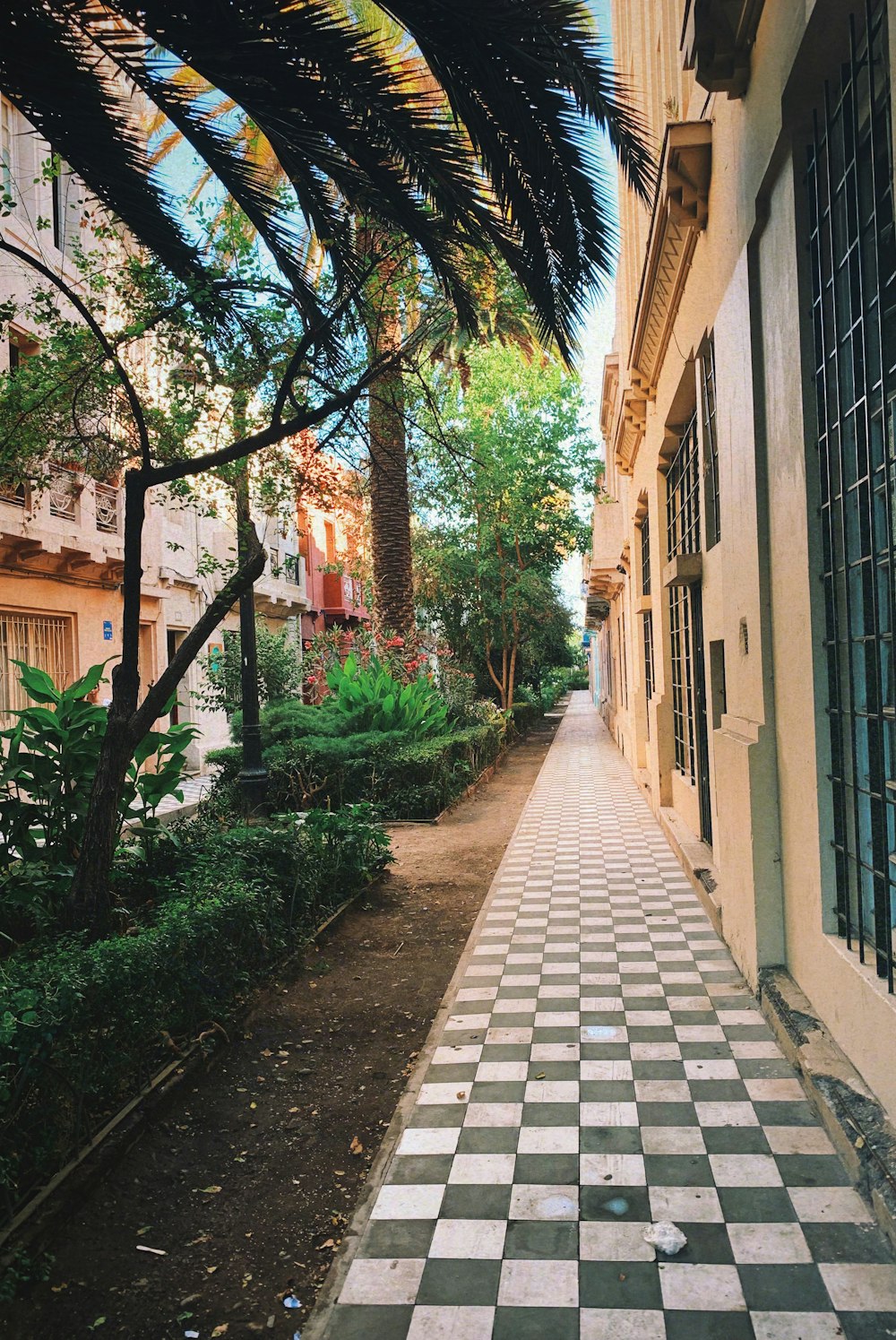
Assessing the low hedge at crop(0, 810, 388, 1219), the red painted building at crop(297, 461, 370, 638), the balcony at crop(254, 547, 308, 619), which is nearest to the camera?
the low hedge at crop(0, 810, 388, 1219)

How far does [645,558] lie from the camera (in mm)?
13336

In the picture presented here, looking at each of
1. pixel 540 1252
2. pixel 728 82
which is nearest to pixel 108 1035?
pixel 540 1252

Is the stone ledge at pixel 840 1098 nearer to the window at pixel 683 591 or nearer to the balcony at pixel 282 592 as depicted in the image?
the window at pixel 683 591

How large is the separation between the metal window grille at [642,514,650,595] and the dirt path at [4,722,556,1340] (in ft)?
26.1

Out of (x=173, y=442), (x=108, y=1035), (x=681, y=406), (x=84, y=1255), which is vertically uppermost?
(x=681, y=406)

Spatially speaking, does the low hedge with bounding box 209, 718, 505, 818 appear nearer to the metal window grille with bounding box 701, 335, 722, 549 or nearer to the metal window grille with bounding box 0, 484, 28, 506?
the metal window grille with bounding box 0, 484, 28, 506

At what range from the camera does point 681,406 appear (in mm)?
8602

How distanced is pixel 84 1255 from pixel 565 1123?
1743 millimetres

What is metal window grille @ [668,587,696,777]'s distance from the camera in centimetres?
897

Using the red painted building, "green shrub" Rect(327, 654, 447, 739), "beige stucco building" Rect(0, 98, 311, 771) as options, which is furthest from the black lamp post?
the red painted building

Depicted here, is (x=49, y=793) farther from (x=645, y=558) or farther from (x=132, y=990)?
(x=645, y=558)

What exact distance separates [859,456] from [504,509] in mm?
18167

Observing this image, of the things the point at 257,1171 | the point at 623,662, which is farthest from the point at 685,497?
the point at 623,662

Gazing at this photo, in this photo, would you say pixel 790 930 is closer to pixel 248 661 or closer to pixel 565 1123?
pixel 565 1123
